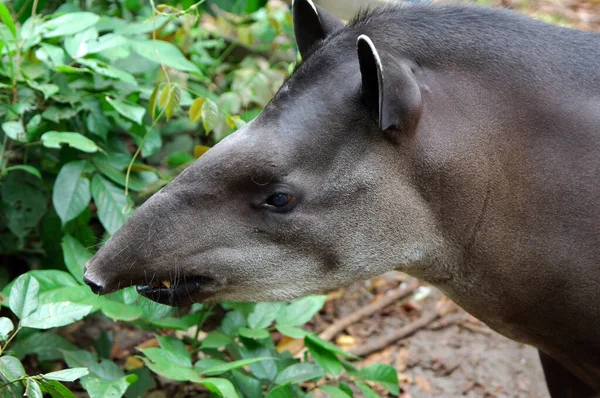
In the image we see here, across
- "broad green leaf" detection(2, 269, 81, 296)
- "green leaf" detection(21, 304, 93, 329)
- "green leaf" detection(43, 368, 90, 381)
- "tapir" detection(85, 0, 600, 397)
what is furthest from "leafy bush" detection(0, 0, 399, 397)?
"tapir" detection(85, 0, 600, 397)

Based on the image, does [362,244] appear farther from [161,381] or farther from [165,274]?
[161,381]

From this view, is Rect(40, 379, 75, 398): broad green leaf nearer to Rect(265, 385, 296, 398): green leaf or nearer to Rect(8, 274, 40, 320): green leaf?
Rect(8, 274, 40, 320): green leaf

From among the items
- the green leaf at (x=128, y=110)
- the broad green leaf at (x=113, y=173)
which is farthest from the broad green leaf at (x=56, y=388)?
the green leaf at (x=128, y=110)

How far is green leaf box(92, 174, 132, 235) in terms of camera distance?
3.74 metres

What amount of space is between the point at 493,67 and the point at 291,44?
3.53 m

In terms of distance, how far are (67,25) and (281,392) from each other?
1852 mm

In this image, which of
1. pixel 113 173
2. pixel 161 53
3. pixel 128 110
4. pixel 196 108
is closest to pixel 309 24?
pixel 196 108

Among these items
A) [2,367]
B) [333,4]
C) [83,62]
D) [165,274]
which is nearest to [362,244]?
[165,274]

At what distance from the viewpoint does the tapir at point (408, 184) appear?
9.16 ft

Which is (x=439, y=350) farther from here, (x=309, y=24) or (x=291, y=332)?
(x=309, y=24)

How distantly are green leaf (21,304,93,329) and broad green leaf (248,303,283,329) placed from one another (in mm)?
954

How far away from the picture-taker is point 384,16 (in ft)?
9.64

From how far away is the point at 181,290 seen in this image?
292cm

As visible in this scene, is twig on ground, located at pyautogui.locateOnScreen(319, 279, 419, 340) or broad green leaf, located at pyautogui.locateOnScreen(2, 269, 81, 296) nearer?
broad green leaf, located at pyautogui.locateOnScreen(2, 269, 81, 296)
